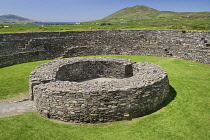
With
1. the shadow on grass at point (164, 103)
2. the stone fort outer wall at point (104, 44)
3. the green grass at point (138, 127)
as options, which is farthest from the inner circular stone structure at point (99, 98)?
the stone fort outer wall at point (104, 44)

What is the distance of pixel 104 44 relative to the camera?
30.3 meters

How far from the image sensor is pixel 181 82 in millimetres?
16141

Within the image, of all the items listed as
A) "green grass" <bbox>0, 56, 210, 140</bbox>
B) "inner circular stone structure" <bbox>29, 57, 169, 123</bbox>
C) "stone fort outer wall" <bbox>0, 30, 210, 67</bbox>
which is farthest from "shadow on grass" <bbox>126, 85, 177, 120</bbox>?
"stone fort outer wall" <bbox>0, 30, 210, 67</bbox>

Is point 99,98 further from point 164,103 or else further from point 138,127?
point 164,103

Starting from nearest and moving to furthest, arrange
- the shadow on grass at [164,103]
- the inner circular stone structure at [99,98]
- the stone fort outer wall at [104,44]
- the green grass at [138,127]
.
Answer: the green grass at [138,127] < the inner circular stone structure at [99,98] < the shadow on grass at [164,103] < the stone fort outer wall at [104,44]

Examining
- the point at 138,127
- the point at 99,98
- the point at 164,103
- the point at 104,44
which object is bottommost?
the point at 138,127

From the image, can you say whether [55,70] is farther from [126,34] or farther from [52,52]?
[126,34]

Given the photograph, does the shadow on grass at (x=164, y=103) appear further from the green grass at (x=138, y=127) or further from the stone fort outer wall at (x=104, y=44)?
the stone fort outer wall at (x=104, y=44)

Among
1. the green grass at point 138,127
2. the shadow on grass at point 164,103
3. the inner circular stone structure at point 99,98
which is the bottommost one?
the green grass at point 138,127

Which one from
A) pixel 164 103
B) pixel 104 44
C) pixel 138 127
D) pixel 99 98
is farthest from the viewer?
pixel 104 44

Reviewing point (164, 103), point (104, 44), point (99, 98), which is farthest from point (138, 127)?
point (104, 44)

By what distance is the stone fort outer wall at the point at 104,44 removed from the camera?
24.6 meters

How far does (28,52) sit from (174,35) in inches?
819

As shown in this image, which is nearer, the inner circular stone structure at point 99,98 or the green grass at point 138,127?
the green grass at point 138,127
